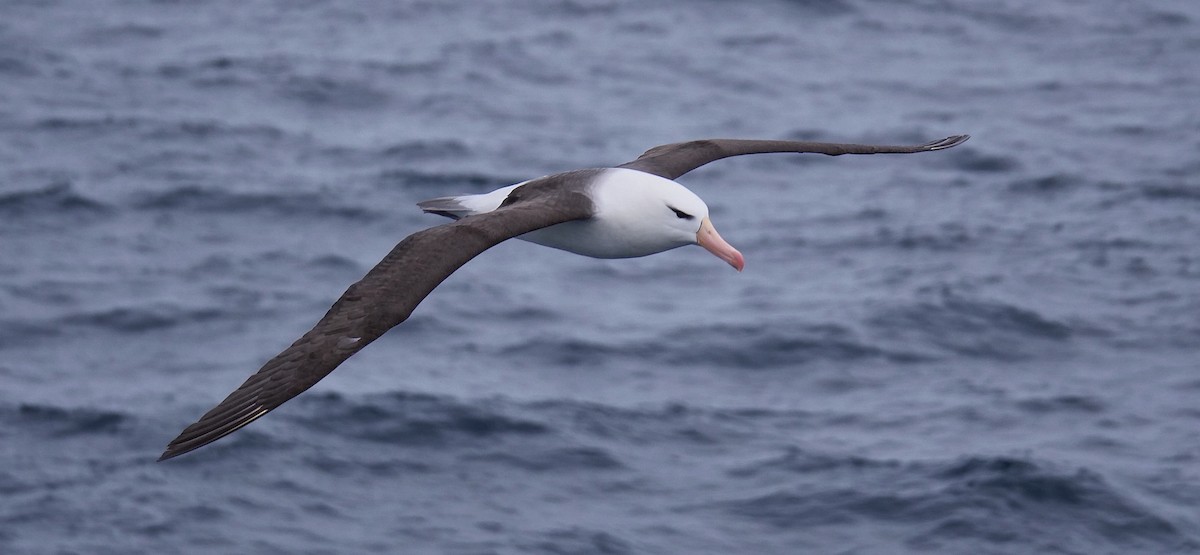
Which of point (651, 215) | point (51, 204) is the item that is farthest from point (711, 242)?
point (51, 204)

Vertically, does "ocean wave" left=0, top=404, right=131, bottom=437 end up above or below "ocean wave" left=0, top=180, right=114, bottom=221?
below

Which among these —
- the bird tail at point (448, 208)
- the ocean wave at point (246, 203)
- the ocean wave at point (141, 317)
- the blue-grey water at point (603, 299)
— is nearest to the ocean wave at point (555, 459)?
the blue-grey water at point (603, 299)

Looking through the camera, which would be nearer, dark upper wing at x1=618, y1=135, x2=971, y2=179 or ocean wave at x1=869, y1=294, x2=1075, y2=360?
dark upper wing at x1=618, y1=135, x2=971, y2=179

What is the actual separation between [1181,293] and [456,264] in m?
11.6

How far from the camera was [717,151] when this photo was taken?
11523 millimetres

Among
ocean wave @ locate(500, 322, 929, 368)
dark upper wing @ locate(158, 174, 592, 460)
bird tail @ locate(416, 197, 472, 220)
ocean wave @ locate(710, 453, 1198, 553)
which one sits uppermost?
bird tail @ locate(416, 197, 472, 220)

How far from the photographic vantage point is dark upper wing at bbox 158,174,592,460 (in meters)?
8.31

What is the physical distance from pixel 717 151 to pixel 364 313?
351 cm

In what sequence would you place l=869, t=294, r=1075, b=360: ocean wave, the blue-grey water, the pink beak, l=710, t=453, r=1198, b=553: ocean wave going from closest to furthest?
the pink beak < l=710, t=453, r=1198, b=553: ocean wave < the blue-grey water < l=869, t=294, r=1075, b=360: ocean wave

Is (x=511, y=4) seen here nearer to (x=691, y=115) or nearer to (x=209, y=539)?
(x=691, y=115)

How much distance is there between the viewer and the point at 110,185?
20625 mm

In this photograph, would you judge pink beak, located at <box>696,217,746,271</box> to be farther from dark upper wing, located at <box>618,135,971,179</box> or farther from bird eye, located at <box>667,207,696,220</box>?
dark upper wing, located at <box>618,135,971,179</box>

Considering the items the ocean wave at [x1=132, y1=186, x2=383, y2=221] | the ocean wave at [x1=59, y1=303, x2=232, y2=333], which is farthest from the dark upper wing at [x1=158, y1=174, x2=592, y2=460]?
the ocean wave at [x1=132, y1=186, x2=383, y2=221]

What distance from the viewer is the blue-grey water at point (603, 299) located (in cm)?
1431
